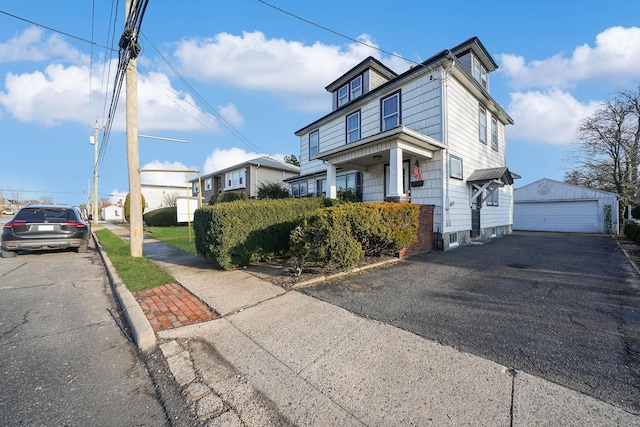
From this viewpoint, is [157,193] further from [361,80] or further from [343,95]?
[361,80]

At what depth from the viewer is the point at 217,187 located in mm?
32875

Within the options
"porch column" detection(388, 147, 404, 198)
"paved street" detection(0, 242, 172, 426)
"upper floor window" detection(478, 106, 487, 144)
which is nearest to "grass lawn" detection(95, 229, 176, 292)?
"paved street" detection(0, 242, 172, 426)

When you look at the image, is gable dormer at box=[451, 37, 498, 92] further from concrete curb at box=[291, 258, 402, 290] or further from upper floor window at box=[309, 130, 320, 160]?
concrete curb at box=[291, 258, 402, 290]

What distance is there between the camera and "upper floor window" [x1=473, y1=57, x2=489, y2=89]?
13.2 metres

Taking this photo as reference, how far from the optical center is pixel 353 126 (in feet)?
45.3

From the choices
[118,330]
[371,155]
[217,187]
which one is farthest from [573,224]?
[217,187]

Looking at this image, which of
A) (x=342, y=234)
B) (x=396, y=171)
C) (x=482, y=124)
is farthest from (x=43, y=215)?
(x=482, y=124)

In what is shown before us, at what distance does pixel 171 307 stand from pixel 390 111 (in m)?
10.9

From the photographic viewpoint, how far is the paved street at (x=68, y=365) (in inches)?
82.0

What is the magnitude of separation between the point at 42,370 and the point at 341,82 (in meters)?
16.3

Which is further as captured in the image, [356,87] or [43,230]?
[356,87]

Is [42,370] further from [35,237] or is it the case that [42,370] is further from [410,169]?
[410,169]

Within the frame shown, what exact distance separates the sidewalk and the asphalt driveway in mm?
275

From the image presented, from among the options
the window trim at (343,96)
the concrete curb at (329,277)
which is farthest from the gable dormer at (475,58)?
the concrete curb at (329,277)
